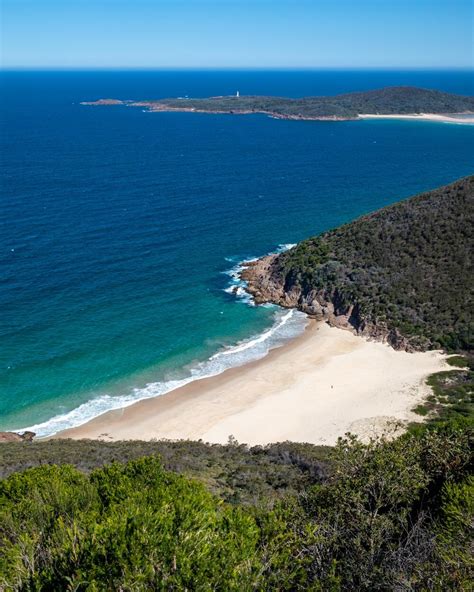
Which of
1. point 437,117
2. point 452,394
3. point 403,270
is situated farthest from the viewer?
point 437,117

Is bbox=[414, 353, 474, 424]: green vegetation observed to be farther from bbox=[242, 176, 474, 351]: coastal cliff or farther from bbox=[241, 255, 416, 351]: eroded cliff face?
bbox=[241, 255, 416, 351]: eroded cliff face

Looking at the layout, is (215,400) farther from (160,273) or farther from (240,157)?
(240,157)

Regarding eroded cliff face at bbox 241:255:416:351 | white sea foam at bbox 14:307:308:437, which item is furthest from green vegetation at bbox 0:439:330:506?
eroded cliff face at bbox 241:255:416:351

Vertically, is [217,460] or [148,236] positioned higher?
[148,236]

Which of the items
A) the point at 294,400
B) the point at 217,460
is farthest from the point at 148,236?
the point at 217,460

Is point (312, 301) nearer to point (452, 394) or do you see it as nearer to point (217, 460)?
point (452, 394)

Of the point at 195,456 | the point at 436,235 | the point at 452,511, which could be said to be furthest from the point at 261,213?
the point at 452,511
